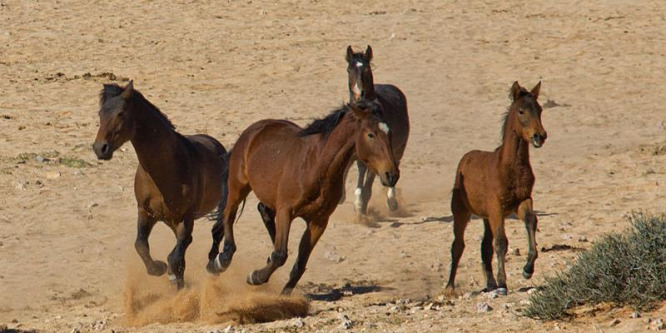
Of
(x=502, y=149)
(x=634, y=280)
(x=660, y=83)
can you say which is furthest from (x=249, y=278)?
(x=660, y=83)

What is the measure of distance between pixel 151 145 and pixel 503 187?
9.84 ft

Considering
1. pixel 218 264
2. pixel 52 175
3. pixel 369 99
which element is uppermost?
pixel 369 99

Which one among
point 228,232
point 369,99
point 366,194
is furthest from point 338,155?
point 366,194

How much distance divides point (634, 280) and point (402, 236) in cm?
595

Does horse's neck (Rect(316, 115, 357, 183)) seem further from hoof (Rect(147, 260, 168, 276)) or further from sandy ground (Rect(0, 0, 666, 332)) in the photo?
Answer: hoof (Rect(147, 260, 168, 276))

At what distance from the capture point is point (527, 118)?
35.6ft

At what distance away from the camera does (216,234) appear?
11.9 m

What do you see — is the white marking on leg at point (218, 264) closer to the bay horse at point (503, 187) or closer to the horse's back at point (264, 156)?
the horse's back at point (264, 156)

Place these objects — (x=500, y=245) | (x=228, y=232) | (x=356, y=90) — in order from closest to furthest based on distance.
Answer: (x=500, y=245) → (x=228, y=232) → (x=356, y=90)

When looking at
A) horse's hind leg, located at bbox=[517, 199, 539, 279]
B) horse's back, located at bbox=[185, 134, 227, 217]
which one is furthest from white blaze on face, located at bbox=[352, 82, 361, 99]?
horse's hind leg, located at bbox=[517, 199, 539, 279]

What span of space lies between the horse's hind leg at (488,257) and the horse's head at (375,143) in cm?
151

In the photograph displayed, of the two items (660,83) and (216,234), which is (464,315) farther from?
(660,83)

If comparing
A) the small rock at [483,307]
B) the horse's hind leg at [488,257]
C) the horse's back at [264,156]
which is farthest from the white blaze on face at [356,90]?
the small rock at [483,307]

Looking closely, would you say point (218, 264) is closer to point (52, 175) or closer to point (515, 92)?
point (515, 92)
